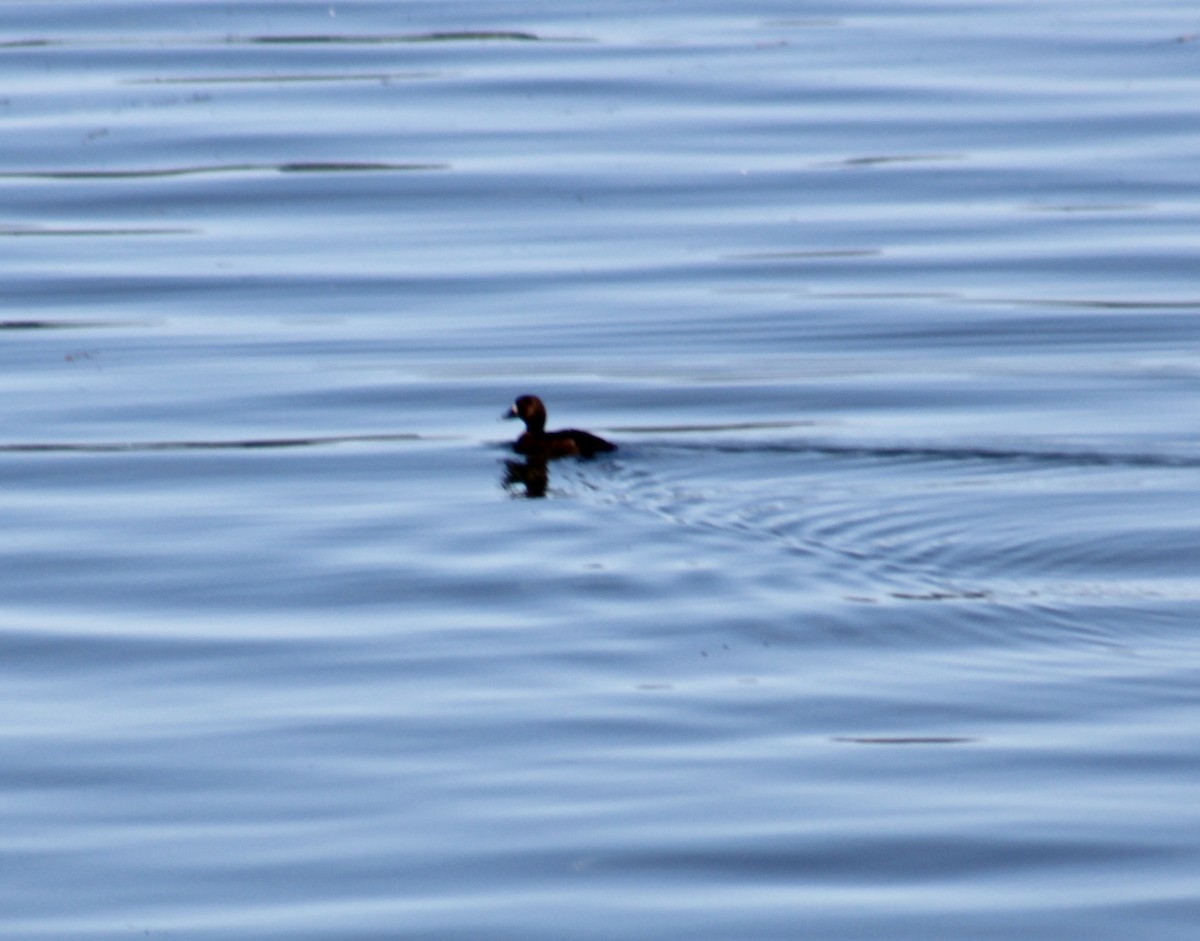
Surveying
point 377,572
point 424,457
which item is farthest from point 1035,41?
point 377,572

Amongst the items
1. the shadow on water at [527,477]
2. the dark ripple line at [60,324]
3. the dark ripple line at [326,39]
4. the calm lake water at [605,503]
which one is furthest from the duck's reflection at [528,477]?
the dark ripple line at [326,39]

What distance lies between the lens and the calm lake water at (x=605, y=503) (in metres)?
8.06

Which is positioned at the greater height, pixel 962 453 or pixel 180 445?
pixel 962 453

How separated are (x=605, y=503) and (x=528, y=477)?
671 millimetres

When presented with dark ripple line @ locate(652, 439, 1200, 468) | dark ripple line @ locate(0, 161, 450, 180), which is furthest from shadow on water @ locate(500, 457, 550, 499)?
dark ripple line @ locate(0, 161, 450, 180)

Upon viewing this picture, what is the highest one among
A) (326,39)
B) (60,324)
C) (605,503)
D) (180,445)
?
(326,39)

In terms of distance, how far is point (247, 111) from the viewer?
997 inches

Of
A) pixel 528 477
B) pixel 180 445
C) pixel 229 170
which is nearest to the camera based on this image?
pixel 528 477

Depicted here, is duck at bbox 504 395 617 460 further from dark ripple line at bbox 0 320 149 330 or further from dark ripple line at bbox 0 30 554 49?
dark ripple line at bbox 0 30 554 49

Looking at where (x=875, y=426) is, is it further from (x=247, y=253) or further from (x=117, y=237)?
(x=117, y=237)

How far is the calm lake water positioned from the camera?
8.06m

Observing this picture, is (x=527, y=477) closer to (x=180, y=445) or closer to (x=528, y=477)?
(x=528, y=477)

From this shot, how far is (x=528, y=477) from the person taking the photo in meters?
13.5

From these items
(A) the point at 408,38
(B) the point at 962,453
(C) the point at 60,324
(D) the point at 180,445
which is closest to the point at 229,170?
(C) the point at 60,324
